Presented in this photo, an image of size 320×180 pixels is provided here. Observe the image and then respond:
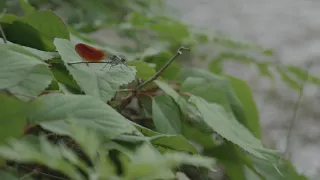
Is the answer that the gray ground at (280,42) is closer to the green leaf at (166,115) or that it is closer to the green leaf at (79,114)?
the green leaf at (166,115)

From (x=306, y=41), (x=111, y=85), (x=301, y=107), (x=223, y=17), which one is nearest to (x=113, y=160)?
(x=111, y=85)

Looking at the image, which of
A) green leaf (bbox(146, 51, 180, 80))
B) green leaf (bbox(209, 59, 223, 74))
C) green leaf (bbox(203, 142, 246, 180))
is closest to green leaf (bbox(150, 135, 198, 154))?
green leaf (bbox(203, 142, 246, 180))

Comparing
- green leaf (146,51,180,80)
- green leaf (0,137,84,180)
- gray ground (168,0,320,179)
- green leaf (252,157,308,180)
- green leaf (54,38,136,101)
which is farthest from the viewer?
gray ground (168,0,320,179)

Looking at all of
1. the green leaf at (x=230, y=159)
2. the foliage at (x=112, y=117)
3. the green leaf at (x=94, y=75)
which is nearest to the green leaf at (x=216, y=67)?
the foliage at (x=112, y=117)

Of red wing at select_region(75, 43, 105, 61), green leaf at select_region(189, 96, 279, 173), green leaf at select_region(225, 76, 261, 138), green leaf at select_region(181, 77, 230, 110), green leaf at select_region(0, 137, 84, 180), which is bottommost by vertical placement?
green leaf at select_region(225, 76, 261, 138)

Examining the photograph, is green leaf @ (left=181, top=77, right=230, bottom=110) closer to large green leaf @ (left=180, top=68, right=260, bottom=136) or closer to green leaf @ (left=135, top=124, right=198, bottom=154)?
large green leaf @ (left=180, top=68, right=260, bottom=136)

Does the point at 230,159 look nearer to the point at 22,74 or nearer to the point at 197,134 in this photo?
the point at 197,134
